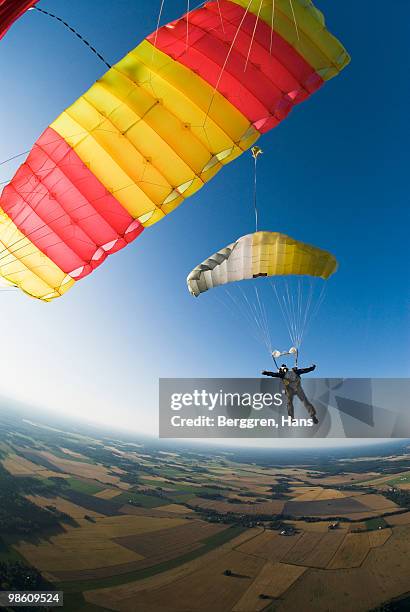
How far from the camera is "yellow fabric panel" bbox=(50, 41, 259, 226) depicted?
16.1 feet

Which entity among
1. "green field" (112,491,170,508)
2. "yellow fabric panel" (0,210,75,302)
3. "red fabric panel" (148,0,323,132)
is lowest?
"green field" (112,491,170,508)

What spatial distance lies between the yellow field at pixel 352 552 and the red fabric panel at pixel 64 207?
6071 centimetres

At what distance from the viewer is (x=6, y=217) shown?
5863 mm

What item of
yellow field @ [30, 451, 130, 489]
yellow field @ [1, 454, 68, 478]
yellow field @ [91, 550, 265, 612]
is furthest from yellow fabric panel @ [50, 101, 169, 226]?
yellow field @ [30, 451, 130, 489]

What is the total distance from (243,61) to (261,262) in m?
5.43

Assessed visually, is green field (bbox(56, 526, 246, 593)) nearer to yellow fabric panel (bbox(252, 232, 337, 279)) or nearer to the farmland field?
the farmland field

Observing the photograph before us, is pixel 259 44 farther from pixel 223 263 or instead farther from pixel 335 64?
pixel 223 263

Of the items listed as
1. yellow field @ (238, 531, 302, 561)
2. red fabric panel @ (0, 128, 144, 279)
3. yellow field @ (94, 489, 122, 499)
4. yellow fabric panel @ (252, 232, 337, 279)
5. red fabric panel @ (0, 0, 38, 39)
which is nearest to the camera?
red fabric panel @ (0, 0, 38, 39)

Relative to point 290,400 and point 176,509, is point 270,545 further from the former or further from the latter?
point 290,400

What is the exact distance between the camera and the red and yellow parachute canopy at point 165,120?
498cm

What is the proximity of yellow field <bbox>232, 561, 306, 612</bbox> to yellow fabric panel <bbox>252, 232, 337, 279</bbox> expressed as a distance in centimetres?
5364

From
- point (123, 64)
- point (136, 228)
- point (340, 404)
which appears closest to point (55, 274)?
point (136, 228)

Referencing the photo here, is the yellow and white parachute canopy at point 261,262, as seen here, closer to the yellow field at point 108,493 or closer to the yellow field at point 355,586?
the yellow field at point 355,586

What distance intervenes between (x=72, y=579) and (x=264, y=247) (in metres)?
64.5
